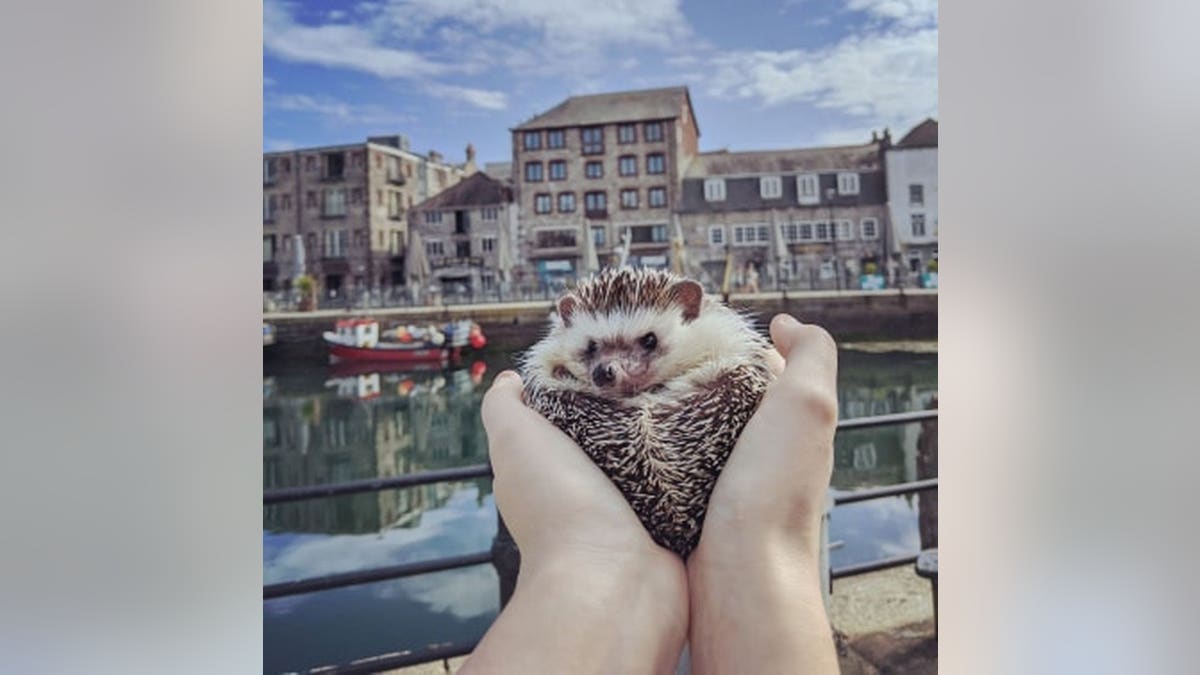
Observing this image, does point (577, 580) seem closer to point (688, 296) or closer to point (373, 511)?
point (373, 511)

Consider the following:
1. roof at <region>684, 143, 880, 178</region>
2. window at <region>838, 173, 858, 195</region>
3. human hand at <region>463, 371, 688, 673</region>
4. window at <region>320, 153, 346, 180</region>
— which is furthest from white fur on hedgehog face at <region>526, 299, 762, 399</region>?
window at <region>320, 153, 346, 180</region>

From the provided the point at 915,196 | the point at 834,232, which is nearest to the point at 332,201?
the point at 834,232

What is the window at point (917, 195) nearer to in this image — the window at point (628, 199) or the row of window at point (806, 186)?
the row of window at point (806, 186)

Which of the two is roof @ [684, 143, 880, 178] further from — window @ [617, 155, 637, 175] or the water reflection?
the water reflection
